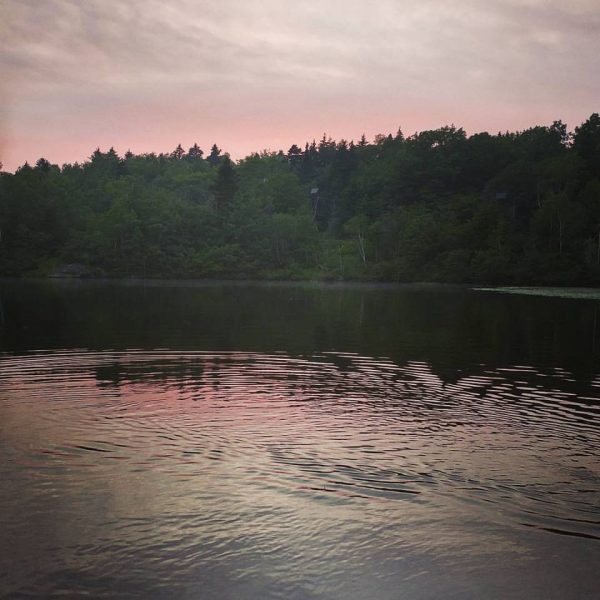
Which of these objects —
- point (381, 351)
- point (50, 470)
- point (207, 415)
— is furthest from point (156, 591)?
point (381, 351)

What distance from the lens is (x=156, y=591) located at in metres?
8.08

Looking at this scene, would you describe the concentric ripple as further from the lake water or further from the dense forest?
the dense forest

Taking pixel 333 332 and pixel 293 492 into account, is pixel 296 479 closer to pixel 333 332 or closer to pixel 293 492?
pixel 293 492

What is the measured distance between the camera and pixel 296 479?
39.6 ft

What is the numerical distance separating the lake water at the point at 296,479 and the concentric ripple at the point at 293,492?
0.13 feet

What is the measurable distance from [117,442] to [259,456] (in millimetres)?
3213

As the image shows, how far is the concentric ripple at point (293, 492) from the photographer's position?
28.0ft

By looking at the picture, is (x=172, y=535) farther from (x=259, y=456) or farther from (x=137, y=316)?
(x=137, y=316)

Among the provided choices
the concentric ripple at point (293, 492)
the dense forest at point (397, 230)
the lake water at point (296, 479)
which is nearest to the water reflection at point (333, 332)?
the lake water at point (296, 479)

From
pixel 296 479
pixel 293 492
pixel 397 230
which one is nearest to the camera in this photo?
pixel 293 492

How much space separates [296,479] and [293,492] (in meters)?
0.68

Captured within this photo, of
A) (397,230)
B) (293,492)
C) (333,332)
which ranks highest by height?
(397,230)

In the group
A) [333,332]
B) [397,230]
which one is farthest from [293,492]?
[397,230]

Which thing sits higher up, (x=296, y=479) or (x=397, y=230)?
(x=397, y=230)
